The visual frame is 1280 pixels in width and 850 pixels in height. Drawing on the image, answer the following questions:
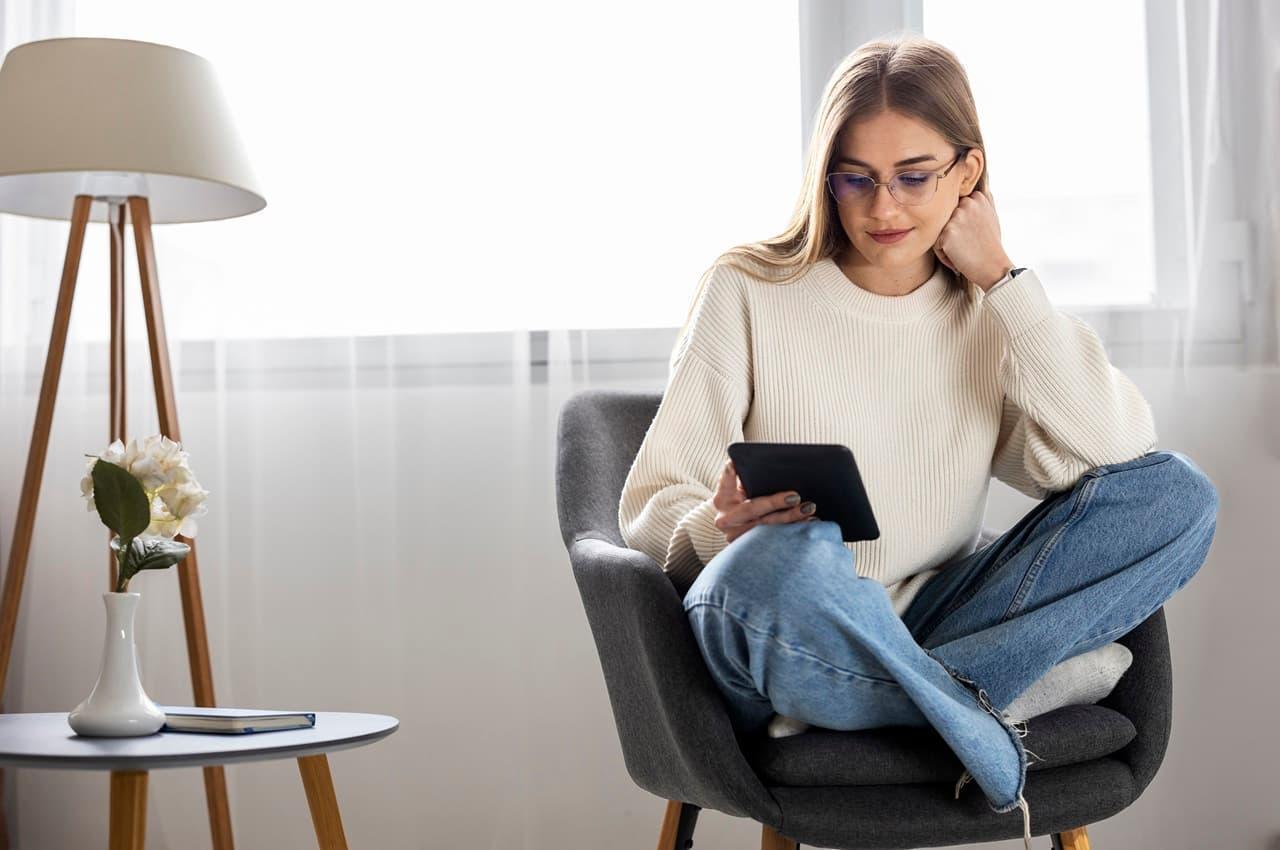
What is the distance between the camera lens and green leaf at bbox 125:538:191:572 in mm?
1291

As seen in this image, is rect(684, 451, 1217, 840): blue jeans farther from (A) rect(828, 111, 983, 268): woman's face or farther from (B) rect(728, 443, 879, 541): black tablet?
(A) rect(828, 111, 983, 268): woman's face

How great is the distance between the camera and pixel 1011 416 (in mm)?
1474

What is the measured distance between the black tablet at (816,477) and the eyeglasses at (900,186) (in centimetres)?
45

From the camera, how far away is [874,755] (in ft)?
3.66

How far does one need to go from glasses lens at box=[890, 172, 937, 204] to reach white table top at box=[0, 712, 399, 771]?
83 centimetres

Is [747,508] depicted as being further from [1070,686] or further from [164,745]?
[164,745]

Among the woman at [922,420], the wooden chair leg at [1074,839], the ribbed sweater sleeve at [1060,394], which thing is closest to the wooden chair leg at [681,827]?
the woman at [922,420]

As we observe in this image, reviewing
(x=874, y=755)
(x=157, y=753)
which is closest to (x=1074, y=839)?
(x=874, y=755)

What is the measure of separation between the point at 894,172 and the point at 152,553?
93 centimetres

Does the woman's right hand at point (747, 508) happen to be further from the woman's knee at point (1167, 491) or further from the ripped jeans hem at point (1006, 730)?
the woman's knee at point (1167, 491)

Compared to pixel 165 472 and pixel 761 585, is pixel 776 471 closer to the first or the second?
pixel 761 585

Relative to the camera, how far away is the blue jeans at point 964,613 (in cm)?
105

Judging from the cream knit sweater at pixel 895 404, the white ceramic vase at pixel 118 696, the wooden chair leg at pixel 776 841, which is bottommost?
the wooden chair leg at pixel 776 841

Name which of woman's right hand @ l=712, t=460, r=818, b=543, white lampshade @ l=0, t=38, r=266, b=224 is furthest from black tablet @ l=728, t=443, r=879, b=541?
white lampshade @ l=0, t=38, r=266, b=224
